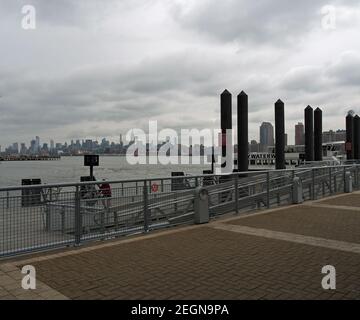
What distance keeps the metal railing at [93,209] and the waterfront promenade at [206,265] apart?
1.18 feet

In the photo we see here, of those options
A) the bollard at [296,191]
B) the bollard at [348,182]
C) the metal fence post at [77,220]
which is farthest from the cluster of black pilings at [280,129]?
the metal fence post at [77,220]

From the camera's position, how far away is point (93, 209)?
7730 mm

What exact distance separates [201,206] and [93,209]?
8.76ft

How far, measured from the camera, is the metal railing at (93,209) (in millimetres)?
6672

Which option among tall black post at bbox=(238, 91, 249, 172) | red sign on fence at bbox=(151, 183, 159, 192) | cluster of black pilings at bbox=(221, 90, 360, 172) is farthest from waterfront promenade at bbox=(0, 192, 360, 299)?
tall black post at bbox=(238, 91, 249, 172)

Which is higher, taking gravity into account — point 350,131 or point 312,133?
point 350,131

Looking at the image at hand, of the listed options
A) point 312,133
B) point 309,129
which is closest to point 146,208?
point 309,129

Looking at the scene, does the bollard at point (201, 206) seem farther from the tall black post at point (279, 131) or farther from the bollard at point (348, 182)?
the tall black post at point (279, 131)

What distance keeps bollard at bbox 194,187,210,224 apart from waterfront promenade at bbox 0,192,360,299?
0.46m

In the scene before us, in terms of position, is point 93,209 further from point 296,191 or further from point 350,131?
point 350,131

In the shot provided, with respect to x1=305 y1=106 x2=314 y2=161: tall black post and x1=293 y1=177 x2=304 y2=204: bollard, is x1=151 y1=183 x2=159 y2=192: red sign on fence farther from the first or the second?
x1=305 y1=106 x2=314 y2=161: tall black post

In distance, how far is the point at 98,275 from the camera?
5438mm

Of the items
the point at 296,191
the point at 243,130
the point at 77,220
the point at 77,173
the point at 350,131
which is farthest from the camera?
the point at 77,173
